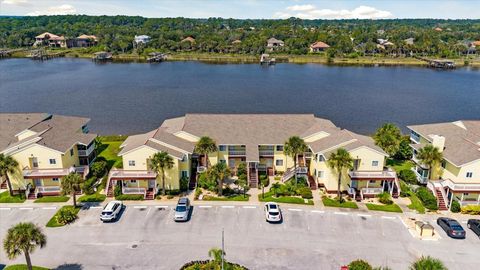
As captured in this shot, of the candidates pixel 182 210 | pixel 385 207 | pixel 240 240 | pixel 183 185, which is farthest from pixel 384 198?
pixel 183 185

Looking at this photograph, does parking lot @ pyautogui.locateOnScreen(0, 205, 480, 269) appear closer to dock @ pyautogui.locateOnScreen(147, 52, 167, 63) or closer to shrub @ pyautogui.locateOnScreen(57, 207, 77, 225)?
shrub @ pyautogui.locateOnScreen(57, 207, 77, 225)

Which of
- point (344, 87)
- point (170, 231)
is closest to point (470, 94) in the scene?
point (344, 87)

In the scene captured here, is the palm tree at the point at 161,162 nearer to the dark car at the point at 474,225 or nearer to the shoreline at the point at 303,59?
the dark car at the point at 474,225

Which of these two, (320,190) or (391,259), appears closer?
(391,259)

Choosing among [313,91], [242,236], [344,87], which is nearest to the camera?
[242,236]

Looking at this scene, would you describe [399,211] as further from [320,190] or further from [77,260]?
[77,260]

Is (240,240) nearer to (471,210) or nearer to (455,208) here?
(455,208)
